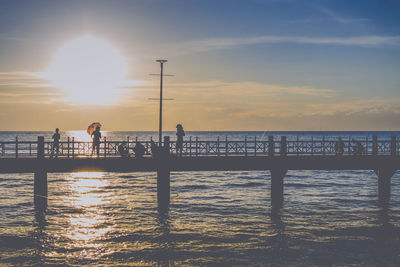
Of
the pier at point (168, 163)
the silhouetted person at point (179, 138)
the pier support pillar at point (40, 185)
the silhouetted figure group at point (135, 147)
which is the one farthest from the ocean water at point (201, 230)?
the silhouetted person at point (179, 138)

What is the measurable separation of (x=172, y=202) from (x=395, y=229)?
1352 cm

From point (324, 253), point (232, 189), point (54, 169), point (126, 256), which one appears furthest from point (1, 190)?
point (324, 253)

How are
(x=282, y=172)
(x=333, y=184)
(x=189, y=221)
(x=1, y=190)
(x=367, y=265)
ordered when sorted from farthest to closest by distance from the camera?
(x=333, y=184) → (x=1, y=190) → (x=282, y=172) → (x=189, y=221) → (x=367, y=265)

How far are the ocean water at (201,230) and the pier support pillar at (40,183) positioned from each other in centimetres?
65

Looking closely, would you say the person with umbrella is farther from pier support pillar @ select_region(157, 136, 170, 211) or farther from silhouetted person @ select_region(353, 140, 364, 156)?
silhouetted person @ select_region(353, 140, 364, 156)

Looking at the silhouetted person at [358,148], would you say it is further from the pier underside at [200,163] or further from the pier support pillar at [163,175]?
the pier support pillar at [163,175]

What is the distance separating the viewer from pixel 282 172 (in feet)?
81.8

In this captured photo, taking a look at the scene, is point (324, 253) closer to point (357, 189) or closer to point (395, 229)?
point (395, 229)

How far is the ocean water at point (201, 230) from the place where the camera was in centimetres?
1587

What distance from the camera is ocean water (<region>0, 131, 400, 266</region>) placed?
52.1 feet

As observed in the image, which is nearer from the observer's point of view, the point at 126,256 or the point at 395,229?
the point at 126,256

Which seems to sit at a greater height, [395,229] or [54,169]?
[54,169]

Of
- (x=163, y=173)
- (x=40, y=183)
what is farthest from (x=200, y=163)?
(x=40, y=183)

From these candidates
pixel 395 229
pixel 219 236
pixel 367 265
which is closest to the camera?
pixel 367 265
